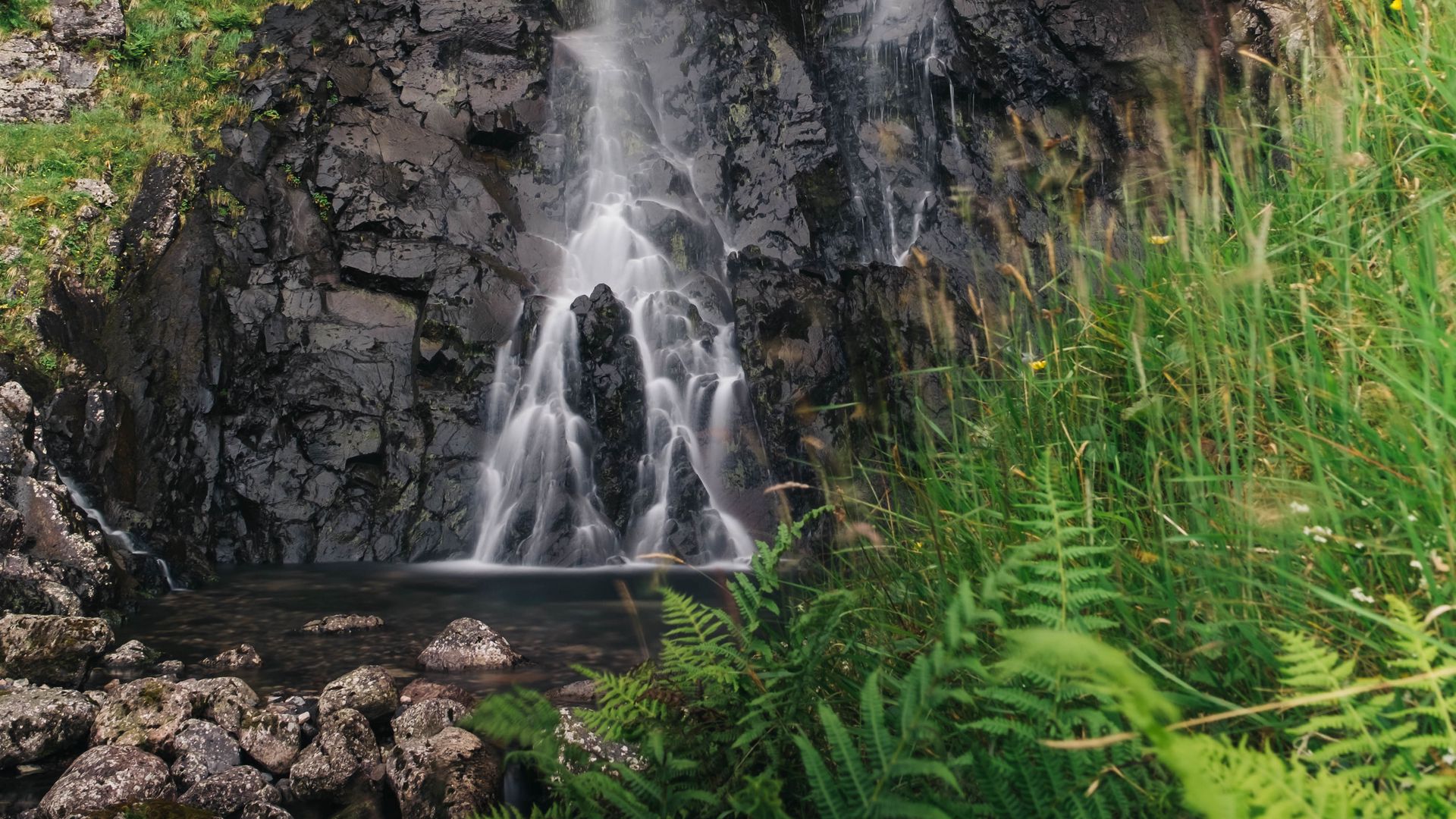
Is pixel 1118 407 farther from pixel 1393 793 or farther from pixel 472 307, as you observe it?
pixel 472 307

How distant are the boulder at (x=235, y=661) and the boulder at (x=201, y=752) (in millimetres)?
1937

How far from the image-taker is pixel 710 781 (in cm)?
166

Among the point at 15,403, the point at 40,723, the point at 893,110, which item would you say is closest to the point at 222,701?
the point at 40,723

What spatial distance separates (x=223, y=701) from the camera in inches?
200

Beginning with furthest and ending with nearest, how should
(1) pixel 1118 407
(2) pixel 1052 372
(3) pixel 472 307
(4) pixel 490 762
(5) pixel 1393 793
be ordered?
(3) pixel 472 307
(4) pixel 490 762
(2) pixel 1052 372
(1) pixel 1118 407
(5) pixel 1393 793

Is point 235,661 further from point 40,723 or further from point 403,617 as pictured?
point 403,617

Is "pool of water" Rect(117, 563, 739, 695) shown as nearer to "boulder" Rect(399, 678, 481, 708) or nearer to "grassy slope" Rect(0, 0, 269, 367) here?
"boulder" Rect(399, 678, 481, 708)

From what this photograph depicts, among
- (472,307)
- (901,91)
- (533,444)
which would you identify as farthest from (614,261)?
(901,91)

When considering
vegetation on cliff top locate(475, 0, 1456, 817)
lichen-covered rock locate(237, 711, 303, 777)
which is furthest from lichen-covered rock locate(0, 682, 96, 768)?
vegetation on cliff top locate(475, 0, 1456, 817)

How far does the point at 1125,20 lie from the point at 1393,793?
1848 centimetres

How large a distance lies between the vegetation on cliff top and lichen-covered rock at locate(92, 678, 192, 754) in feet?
13.2

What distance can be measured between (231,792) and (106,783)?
0.56m

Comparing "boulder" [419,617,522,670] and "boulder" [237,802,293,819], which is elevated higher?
"boulder" [419,617,522,670]

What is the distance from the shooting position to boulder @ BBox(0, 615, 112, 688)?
235 inches
